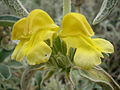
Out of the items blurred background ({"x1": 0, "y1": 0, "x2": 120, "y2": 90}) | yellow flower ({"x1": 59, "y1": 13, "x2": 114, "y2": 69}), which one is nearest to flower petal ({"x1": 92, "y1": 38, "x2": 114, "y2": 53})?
yellow flower ({"x1": 59, "y1": 13, "x2": 114, "y2": 69})

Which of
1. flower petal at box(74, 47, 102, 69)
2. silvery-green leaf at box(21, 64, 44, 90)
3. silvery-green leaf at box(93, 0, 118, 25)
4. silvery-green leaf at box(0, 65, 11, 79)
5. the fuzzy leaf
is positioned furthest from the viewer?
the fuzzy leaf

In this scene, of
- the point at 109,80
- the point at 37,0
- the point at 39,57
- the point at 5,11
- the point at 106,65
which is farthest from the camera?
the point at 37,0

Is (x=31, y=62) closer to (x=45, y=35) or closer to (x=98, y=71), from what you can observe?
(x=45, y=35)

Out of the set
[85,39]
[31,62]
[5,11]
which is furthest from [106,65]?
[31,62]

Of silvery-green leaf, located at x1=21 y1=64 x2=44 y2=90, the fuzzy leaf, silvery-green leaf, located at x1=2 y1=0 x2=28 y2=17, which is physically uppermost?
silvery-green leaf, located at x1=2 y1=0 x2=28 y2=17

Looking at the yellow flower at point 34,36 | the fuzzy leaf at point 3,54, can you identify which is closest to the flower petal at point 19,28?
the yellow flower at point 34,36

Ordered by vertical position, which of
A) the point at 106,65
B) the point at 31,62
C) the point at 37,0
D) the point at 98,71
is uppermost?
the point at 31,62

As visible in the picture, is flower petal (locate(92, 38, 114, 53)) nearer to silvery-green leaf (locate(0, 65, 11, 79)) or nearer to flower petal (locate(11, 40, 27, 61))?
flower petal (locate(11, 40, 27, 61))

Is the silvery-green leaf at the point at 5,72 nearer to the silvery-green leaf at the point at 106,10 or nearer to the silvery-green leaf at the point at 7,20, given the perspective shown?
the silvery-green leaf at the point at 7,20
